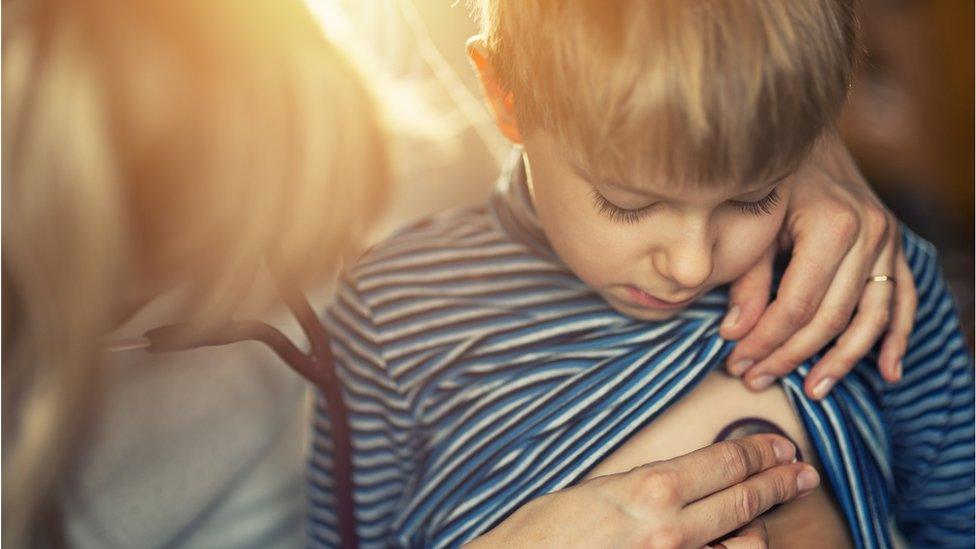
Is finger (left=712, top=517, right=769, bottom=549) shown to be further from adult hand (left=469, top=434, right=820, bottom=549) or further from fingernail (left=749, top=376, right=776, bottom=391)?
fingernail (left=749, top=376, right=776, bottom=391)

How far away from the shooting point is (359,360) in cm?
89

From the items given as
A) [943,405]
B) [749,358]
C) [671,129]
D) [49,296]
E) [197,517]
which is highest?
[49,296]

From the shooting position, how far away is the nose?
2.20 ft

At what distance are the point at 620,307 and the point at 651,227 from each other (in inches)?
6.0

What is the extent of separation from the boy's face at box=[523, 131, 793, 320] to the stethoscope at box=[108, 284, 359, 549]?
0.24 metres

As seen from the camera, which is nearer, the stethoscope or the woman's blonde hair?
the woman's blonde hair

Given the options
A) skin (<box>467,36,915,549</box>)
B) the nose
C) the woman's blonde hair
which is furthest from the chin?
the woman's blonde hair

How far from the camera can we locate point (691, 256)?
0.67 meters

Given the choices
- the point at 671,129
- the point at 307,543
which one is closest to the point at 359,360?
the point at 307,543

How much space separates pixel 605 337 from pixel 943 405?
33cm

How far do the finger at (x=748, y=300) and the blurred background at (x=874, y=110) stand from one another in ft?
1.02

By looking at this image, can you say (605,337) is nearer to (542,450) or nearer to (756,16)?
(542,450)

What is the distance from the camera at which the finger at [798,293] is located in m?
0.76

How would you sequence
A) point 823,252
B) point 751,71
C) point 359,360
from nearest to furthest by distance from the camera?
point 751,71, point 823,252, point 359,360
